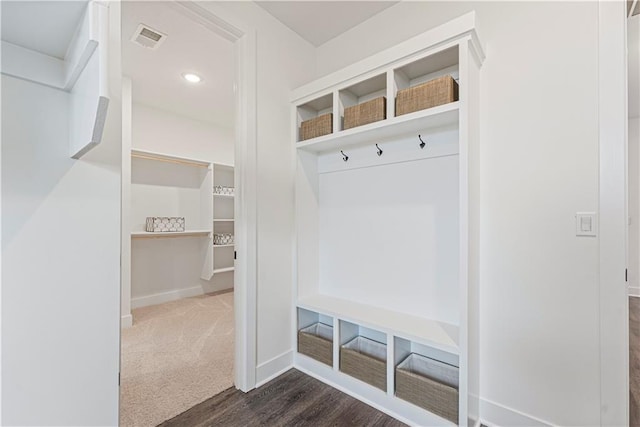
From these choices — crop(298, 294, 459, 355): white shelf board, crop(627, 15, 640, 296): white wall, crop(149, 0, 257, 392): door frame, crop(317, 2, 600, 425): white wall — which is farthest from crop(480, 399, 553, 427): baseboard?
crop(627, 15, 640, 296): white wall

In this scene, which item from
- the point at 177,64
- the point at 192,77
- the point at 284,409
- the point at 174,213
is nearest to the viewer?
the point at 284,409

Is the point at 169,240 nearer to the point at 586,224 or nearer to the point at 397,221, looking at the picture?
the point at 397,221

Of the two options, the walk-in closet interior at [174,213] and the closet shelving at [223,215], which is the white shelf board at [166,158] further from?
the closet shelving at [223,215]

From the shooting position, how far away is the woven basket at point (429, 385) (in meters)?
1.53

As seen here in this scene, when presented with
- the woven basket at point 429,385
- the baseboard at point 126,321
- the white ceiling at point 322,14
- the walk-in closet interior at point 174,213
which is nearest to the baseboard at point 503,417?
the woven basket at point 429,385

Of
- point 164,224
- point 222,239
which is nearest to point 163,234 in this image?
point 164,224

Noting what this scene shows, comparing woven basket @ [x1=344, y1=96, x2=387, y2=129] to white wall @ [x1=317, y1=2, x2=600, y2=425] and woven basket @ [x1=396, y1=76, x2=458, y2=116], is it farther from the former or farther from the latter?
white wall @ [x1=317, y1=2, x2=600, y2=425]

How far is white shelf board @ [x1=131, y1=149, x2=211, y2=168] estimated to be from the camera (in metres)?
3.46

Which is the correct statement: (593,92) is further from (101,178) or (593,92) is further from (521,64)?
(101,178)

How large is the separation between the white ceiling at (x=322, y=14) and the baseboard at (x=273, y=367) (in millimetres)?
2480

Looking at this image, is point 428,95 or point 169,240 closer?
point 428,95

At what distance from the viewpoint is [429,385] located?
1.60 m

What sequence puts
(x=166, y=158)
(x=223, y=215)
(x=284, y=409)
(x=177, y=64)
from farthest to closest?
(x=223, y=215)
(x=166, y=158)
(x=177, y=64)
(x=284, y=409)

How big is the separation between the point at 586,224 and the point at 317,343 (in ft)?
5.55
